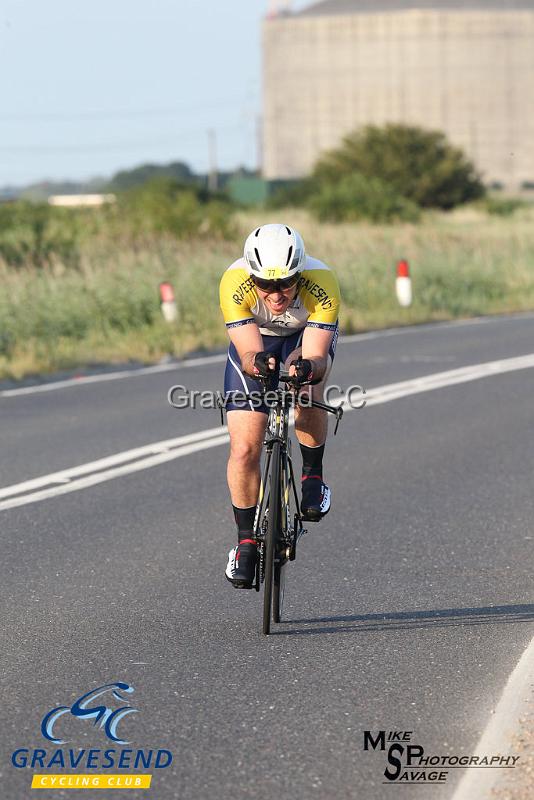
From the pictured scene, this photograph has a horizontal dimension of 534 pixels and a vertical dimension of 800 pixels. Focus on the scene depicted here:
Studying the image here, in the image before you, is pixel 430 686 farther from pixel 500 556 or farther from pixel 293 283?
pixel 500 556

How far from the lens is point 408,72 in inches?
4254

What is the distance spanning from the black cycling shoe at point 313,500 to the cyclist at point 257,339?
12.5 inches

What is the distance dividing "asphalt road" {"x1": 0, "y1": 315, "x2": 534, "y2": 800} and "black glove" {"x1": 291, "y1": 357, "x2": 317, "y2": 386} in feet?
3.92

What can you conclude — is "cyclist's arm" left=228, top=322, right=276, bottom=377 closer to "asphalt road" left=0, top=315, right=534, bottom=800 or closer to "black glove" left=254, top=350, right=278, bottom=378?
"black glove" left=254, top=350, right=278, bottom=378

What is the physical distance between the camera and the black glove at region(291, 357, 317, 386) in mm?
6203

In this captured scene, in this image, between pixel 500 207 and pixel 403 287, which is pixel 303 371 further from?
pixel 500 207

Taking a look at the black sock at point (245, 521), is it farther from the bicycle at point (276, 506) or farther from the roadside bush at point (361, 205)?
the roadside bush at point (361, 205)

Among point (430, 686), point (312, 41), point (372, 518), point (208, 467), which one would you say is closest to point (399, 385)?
point (208, 467)

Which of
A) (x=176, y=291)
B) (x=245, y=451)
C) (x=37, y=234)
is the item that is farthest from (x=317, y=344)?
(x=37, y=234)

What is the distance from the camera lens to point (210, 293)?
24266mm

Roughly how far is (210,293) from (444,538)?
16260mm

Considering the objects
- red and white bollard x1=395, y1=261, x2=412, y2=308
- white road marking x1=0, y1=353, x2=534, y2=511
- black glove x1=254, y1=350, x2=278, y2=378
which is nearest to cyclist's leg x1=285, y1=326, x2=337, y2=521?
black glove x1=254, y1=350, x2=278, y2=378

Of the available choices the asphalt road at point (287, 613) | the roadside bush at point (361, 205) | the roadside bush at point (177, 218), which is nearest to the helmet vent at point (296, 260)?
the asphalt road at point (287, 613)

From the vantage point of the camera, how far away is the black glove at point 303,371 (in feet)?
20.4
